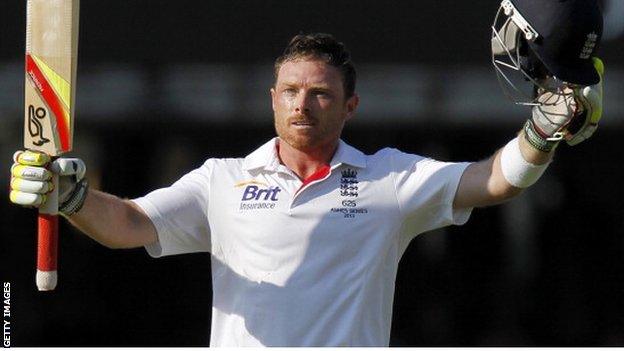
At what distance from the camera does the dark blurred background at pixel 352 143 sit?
17.4 feet

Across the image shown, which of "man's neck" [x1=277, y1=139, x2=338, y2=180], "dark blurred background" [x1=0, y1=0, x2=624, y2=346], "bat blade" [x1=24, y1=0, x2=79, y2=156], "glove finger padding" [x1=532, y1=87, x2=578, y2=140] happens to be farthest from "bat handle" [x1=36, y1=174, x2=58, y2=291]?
"dark blurred background" [x1=0, y1=0, x2=624, y2=346]

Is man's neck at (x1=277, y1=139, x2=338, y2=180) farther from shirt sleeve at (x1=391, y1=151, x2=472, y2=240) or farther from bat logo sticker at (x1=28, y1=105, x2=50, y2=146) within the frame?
bat logo sticker at (x1=28, y1=105, x2=50, y2=146)

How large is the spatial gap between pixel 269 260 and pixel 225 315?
0.20 metres

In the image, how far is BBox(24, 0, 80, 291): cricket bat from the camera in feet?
11.7

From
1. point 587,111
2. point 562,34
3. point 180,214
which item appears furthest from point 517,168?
point 180,214

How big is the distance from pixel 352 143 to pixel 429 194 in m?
Answer: 1.62

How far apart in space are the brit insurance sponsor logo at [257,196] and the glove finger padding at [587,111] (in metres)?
0.77

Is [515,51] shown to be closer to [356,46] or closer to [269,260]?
[269,260]

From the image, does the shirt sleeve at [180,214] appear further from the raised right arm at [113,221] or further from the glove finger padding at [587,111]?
the glove finger padding at [587,111]

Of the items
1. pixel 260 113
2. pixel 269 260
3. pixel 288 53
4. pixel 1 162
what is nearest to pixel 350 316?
pixel 269 260

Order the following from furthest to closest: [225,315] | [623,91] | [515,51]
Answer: [623,91]
[225,315]
[515,51]

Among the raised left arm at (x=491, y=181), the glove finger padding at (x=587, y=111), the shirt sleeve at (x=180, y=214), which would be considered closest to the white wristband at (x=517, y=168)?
the raised left arm at (x=491, y=181)

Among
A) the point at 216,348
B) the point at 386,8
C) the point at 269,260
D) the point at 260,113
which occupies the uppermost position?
the point at 386,8

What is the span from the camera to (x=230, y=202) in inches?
150
